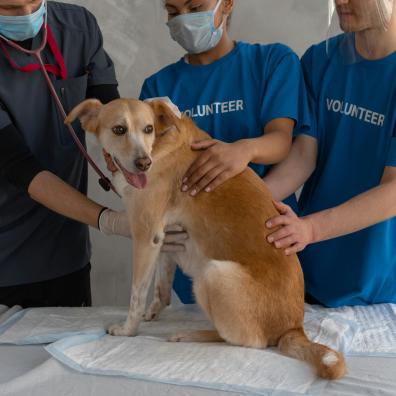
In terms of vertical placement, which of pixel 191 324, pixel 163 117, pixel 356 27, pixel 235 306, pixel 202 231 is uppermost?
pixel 356 27

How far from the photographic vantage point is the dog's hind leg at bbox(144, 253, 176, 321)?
1.68 m

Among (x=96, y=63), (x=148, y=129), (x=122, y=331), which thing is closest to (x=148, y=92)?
(x=96, y=63)

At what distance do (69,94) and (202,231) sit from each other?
0.70 m

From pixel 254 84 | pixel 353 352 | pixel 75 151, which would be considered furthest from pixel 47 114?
pixel 353 352

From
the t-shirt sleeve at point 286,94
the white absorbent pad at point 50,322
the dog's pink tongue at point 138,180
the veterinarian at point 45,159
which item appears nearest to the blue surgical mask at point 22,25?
the veterinarian at point 45,159

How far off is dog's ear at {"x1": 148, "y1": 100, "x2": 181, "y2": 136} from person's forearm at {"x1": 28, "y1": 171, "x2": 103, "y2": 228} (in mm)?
316

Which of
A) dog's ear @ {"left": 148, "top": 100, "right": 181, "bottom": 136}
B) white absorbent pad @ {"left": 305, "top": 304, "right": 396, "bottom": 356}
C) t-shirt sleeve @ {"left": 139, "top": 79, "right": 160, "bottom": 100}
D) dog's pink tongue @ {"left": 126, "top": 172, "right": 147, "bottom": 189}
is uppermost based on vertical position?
t-shirt sleeve @ {"left": 139, "top": 79, "right": 160, "bottom": 100}

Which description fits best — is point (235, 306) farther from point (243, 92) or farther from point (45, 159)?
point (45, 159)

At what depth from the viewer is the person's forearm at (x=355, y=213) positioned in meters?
1.42

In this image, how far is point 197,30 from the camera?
166 centimetres

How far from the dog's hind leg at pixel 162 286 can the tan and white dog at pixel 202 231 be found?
0.10 meters

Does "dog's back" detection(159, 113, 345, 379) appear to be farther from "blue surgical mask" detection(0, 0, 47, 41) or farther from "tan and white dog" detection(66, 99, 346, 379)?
"blue surgical mask" detection(0, 0, 47, 41)

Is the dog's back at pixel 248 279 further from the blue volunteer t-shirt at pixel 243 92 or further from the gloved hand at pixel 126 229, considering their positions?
the blue volunteer t-shirt at pixel 243 92

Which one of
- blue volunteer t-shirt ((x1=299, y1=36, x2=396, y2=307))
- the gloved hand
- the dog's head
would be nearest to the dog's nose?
the dog's head
